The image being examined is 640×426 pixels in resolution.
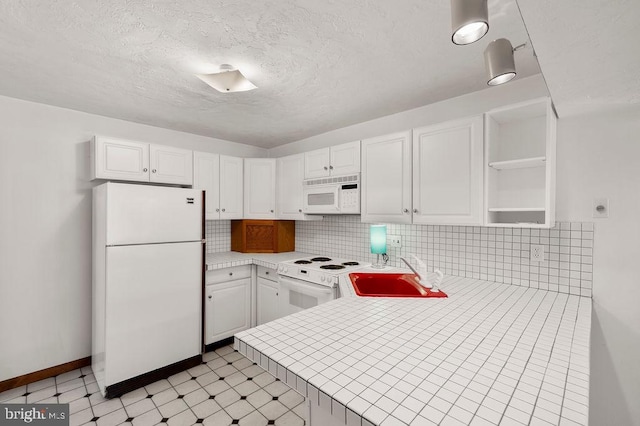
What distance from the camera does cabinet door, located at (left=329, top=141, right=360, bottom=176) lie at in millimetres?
2574

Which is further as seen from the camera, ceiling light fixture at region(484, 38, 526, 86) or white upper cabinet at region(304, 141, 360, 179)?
white upper cabinet at region(304, 141, 360, 179)

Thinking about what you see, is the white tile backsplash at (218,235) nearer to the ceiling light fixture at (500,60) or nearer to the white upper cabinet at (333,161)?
the white upper cabinet at (333,161)

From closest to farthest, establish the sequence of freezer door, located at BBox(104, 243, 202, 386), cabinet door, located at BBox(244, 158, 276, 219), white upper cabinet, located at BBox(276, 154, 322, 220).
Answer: freezer door, located at BBox(104, 243, 202, 386) → white upper cabinet, located at BBox(276, 154, 322, 220) → cabinet door, located at BBox(244, 158, 276, 219)

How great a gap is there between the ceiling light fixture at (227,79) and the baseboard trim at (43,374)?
2.68 metres

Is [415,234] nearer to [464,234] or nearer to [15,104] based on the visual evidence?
[464,234]

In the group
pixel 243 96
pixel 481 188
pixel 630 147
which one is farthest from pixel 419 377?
pixel 243 96

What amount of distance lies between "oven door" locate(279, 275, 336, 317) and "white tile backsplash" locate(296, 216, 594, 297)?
2.17 feet

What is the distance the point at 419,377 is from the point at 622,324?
165 centimetres

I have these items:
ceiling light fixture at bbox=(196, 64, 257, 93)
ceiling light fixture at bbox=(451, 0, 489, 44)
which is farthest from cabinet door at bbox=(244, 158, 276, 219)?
ceiling light fixture at bbox=(451, 0, 489, 44)

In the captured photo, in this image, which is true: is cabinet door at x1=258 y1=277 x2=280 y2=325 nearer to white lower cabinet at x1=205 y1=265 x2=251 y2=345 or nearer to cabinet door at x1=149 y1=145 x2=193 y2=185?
white lower cabinet at x1=205 y1=265 x2=251 y2=345

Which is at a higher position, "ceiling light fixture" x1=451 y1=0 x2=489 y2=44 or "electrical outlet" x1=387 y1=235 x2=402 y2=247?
"ceiling light fixture" x1=451 y1=0 x2=489 y2=44

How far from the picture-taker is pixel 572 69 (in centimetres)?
104

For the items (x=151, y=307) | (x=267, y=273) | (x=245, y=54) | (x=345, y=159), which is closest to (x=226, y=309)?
(x=267, y=273)

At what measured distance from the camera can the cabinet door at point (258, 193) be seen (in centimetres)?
335
